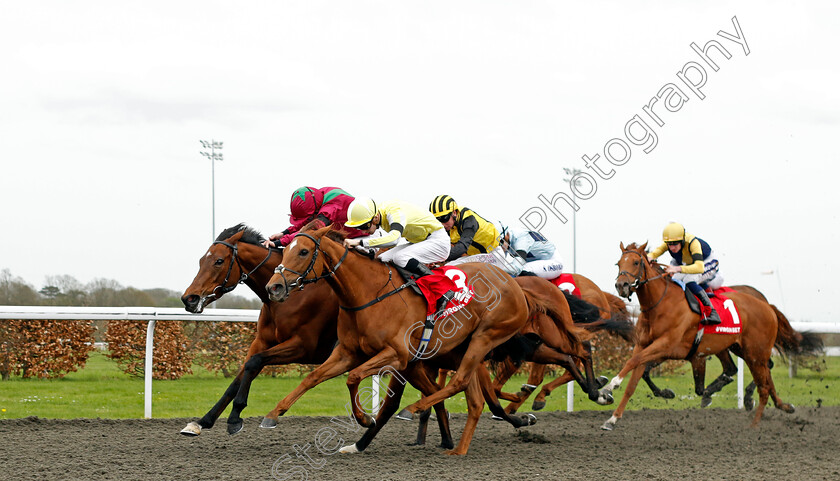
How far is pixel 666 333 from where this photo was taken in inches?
266

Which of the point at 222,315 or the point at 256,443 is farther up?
the point at 222,315

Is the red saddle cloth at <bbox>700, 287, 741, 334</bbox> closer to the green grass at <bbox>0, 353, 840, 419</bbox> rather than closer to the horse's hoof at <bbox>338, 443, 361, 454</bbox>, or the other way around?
the green grass at <bbox>0, 353, 840, 419</bbox>

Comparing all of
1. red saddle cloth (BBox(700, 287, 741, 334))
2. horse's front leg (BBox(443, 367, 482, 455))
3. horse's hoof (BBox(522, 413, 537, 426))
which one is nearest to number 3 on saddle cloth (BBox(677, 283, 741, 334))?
red saddle cloth (BBox(700, 287, 741, 334))

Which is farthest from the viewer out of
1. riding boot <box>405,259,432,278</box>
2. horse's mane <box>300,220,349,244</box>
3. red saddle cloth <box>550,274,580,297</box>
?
red saddle cloth <box>550,274,580,297</box>

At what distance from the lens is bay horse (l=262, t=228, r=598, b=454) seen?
4312 millimetres

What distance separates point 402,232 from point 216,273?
3.82 ft

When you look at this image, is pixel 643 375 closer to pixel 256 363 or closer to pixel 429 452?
pixel 429 452

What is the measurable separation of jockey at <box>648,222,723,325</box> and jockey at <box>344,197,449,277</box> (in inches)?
99.3

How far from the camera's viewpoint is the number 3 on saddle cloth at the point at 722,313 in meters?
6.87

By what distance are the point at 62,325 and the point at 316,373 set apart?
3.76 metres

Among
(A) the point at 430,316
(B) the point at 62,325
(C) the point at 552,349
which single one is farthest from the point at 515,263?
(B) the point at 62,325

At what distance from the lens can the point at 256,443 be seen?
5492 mm

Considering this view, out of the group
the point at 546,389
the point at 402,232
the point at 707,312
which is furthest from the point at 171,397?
the point at 707,312

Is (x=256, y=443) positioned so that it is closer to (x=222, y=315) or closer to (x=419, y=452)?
(x=419, y=452)
